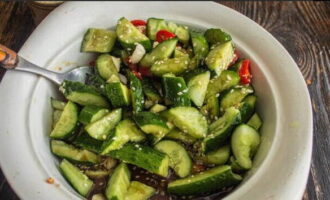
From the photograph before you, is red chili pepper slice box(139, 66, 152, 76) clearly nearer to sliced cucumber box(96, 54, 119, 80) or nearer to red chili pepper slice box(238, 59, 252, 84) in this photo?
sliced cucumber box(96, 54, 119, 80)

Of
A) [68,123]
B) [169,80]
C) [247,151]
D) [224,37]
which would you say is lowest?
[68,123]

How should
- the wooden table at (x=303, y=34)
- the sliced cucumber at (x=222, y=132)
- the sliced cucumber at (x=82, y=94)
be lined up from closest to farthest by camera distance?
the sliced cucumber at (x=222, y=132) → the sliced cucumber at (x=82, y=94) → the wooden table at (x=303, y=34)

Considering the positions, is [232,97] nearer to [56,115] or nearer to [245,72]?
[245,72]

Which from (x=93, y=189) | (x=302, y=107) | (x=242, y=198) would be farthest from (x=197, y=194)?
(x=302, y=107)

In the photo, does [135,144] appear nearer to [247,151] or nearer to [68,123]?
[68,123]

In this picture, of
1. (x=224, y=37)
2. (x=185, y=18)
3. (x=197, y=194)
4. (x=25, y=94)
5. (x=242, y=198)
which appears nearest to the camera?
(x=242, y=198)

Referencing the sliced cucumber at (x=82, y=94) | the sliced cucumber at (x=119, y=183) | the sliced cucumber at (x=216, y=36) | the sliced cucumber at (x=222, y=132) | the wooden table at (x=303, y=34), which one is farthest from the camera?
the wooden table at (x=303, y=34)

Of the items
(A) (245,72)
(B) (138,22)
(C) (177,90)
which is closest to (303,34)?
(A) (245,72)

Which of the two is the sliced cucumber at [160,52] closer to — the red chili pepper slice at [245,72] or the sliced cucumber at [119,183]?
the red chili pepper slice at [245,72]

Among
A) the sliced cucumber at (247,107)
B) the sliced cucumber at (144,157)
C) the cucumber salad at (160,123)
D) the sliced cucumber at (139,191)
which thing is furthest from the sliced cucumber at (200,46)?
the sliced cucumber at (139,191)
